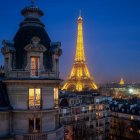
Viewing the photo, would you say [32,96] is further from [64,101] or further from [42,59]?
[64,101]

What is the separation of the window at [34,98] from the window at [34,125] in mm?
1024

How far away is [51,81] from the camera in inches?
888

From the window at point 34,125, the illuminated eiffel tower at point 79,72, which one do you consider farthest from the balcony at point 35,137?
the illuminated eiffel tower at point 79,72

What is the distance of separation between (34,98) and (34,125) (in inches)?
82.7

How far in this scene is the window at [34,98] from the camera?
873 inches

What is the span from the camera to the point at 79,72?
143375mm

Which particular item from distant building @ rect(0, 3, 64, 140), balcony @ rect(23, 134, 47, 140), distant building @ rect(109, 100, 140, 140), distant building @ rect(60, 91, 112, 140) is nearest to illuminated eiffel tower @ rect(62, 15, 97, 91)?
distant building @ rect(109, 100, 140, 140)

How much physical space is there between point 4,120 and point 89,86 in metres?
124

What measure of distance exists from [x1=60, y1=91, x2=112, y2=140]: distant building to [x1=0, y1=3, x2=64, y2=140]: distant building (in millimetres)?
44408

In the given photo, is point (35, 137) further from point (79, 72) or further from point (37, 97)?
point (79, 72)

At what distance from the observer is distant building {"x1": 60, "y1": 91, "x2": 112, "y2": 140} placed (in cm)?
7012

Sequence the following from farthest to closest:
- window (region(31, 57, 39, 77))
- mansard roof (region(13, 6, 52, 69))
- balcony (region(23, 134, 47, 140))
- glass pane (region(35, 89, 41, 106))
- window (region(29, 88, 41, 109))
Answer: mansard roof (region(13, 6, 52, 69)) < window (region(31, 57, 39, 77)) < glass pane (region(35, 89, 41, 106)) < window (region(29, 88, 41, 109)) < balcony (region(23, 134, 47, 140))

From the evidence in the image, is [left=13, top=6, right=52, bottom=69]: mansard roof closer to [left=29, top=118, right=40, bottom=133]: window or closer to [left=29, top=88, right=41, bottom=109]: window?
[left=29, top=88, right=41, bottom=109]: window

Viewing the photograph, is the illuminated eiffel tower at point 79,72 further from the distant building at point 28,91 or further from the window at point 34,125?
the window at point 34,125
